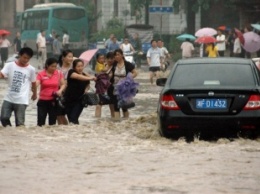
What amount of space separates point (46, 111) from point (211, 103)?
12.1 ft

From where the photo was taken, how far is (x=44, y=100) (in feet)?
58.5

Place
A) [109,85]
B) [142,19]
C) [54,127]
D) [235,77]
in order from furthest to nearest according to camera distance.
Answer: [142,19] → [109,85] → [54,127] → [235,77]

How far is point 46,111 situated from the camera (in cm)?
1803

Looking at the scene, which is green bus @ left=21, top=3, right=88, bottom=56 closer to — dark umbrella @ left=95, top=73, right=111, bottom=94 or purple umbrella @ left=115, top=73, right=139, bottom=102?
dark umbrella @ left=95, top=73, right=111, bottom=94

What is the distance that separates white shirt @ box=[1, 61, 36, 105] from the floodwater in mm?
541

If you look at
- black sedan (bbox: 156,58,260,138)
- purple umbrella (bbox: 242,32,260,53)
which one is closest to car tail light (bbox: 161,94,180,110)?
black sedan (bbox: 156,58,260,138)

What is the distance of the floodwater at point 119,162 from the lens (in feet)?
35.8

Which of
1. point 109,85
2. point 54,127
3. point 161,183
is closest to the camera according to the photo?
point 161,183

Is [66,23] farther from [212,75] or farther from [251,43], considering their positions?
[212,75]

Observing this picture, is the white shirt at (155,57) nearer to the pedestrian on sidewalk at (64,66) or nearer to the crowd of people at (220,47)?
the crowd of people at (220,47)

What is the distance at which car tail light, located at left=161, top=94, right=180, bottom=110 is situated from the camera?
15.3m

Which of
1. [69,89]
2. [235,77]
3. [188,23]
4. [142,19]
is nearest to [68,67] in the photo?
[69,89]

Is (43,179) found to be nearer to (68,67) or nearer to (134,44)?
(68,67)

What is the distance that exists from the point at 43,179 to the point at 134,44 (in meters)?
42.7
